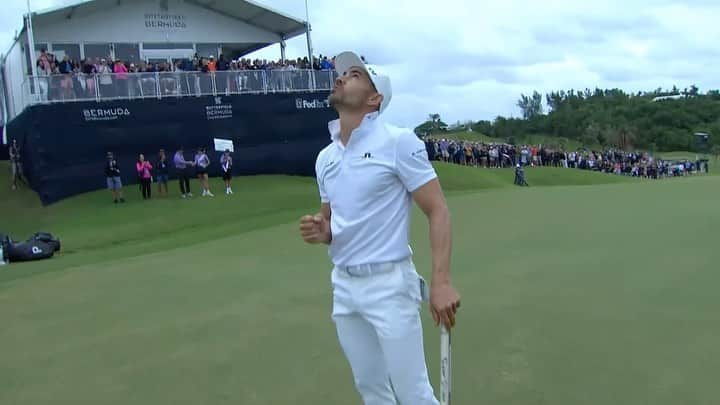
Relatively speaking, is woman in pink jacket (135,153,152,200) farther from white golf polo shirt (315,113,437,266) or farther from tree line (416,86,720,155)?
tree line (416,86,720,155)

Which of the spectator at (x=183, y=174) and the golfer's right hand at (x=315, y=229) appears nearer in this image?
the golfer's right hand at (x=315, y=229)

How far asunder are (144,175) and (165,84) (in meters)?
4.02

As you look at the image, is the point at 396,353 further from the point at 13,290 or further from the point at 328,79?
the point at 328,79

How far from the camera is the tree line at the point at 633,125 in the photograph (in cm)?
7600

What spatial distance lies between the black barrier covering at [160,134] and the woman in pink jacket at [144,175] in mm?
1915

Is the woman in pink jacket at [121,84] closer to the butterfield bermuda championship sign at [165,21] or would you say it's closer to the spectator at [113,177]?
→ the spectator at [113,177]

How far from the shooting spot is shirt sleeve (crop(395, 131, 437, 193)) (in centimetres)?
343

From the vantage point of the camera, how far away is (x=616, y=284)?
743 cm

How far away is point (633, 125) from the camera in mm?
79688

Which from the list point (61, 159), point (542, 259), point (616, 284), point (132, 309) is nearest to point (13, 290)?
point (132, 309)

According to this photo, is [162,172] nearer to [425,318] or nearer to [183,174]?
[183,174]

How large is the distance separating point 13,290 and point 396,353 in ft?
25.4

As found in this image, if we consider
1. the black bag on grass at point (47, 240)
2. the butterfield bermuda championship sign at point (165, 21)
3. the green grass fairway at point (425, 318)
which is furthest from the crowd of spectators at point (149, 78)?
the green grass fairway at point (425, 318)

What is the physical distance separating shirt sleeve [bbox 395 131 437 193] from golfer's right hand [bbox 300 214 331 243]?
1.78 ft
